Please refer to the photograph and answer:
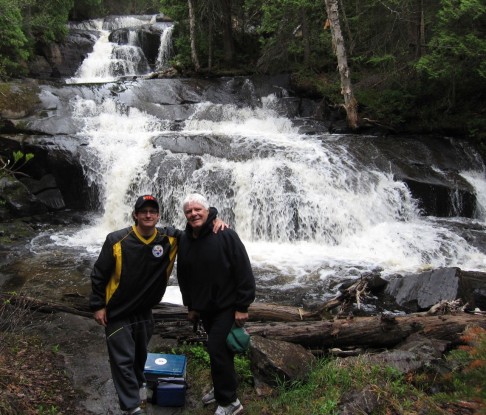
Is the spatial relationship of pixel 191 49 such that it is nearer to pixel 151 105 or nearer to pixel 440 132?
pixel 151 105

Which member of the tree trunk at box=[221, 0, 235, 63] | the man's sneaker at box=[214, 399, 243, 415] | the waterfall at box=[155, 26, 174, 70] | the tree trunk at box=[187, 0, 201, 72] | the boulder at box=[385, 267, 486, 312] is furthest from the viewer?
the waterfall at box=[155, 26, 174, 70]

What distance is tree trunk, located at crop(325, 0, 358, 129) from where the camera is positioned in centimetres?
1340

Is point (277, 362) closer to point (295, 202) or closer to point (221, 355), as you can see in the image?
point (221, 355)

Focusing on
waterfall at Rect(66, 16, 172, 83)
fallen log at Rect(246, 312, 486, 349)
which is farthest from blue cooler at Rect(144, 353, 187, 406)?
waterfall at Rect(66, 16, 172, 83)

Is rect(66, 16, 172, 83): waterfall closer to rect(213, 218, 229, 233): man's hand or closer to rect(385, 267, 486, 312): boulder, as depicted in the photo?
rect(385, 267, 486, 312): boulder

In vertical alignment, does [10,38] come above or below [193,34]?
below

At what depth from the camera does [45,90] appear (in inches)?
592

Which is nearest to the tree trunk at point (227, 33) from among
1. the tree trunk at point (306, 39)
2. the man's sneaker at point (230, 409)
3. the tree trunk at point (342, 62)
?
the tree trunk at point (306, 39)

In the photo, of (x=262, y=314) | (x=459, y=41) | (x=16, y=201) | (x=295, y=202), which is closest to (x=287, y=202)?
(x=295, y=202)

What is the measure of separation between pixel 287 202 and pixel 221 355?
7.35 m

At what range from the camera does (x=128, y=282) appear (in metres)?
3.27

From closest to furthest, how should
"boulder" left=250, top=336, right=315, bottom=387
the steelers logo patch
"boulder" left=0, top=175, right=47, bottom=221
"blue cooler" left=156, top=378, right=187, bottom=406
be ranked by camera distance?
the steelers logo patch, "blue cooler" left=156, top=378, right=187, bottom=406, "boulder" left=250, top=336, right=315, bottom=387, "boulder" left=0, top=175, right=47, bottom=221

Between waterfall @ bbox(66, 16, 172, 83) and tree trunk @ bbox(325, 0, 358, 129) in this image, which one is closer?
tree trunk @ bbox(325, 0, 358, 129)

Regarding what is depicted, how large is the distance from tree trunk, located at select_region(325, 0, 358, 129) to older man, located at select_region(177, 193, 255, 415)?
1186 cm
